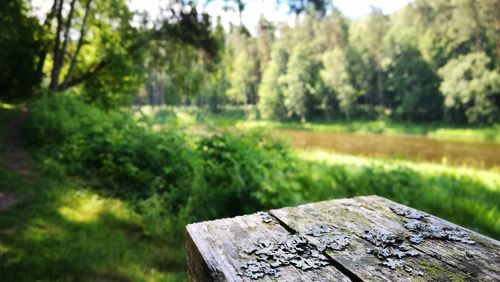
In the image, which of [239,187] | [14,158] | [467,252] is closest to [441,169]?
[239,187]

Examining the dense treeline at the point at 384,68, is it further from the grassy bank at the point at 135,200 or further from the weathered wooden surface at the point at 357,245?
the weathered wooden surface at the point at 357,245

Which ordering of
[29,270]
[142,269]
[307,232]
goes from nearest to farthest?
[307,232]
[29,270]
[142,269]

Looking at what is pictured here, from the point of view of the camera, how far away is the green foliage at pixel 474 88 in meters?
37.2

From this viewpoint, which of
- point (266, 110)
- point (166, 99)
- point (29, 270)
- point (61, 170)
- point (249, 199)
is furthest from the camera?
point (266, 110)

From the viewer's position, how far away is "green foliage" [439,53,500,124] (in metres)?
37.2

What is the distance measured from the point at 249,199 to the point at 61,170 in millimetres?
4104

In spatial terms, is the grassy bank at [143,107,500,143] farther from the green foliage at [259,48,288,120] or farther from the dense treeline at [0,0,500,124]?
the green foliage at [259,48,288,120]

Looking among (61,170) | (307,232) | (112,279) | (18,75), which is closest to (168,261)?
(112,279)

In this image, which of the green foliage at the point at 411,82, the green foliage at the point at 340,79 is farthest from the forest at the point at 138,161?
the green foliage at the point at 340,79

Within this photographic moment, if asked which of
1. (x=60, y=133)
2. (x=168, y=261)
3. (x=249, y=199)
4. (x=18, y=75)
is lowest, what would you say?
(x=168, y=261)

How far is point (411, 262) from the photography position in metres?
1.03

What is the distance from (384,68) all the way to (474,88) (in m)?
13.7

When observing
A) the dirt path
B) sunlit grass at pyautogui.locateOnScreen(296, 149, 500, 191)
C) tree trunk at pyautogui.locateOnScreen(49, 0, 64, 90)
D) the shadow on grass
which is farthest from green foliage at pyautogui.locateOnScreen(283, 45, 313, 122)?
the shadow on grass

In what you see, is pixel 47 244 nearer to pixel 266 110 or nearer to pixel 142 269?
pixel 142 269
